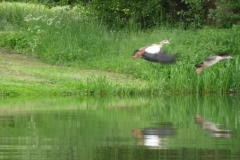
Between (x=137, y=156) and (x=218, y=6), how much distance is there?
1672 centimetres

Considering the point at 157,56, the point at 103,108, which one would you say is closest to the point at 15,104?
the point at 103,108

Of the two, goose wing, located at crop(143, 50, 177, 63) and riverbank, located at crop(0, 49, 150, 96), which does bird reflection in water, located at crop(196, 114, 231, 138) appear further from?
riverbank, located at crop(0, 49, 150, 96)

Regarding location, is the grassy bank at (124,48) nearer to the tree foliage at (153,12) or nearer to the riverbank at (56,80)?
the riverbank at (56,80)

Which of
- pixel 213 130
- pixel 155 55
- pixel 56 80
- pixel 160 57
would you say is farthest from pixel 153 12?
pixel 213 130

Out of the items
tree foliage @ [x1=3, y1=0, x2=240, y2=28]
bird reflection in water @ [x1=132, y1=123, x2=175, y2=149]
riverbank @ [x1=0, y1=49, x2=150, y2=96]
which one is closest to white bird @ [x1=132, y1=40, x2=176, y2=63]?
bird reflection in water @ [x1=132, y1=123, x2=175, y2=149]

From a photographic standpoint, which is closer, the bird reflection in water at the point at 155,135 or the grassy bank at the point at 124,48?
the bird reflection in water at the point at 155,135

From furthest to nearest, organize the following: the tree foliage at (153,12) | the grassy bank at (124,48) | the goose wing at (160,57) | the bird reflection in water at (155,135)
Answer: the tree foliage at (153,12) < the grassy bank at (124,48) < the goose wing at (160,57) < the bird reflection in water at (155,135)

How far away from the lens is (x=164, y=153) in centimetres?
943

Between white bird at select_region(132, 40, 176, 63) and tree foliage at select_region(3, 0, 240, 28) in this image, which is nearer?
white bird at select_region(132, 40, 176, 63)

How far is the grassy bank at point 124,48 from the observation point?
21.2 metres

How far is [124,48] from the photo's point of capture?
2475 centimetres

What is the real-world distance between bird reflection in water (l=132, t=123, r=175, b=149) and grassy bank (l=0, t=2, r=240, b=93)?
7.76m

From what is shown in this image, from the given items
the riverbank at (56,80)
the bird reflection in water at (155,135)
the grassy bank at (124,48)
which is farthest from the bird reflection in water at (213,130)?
the grassy bank at (124,48)

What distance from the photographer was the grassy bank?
2117 centimetres
